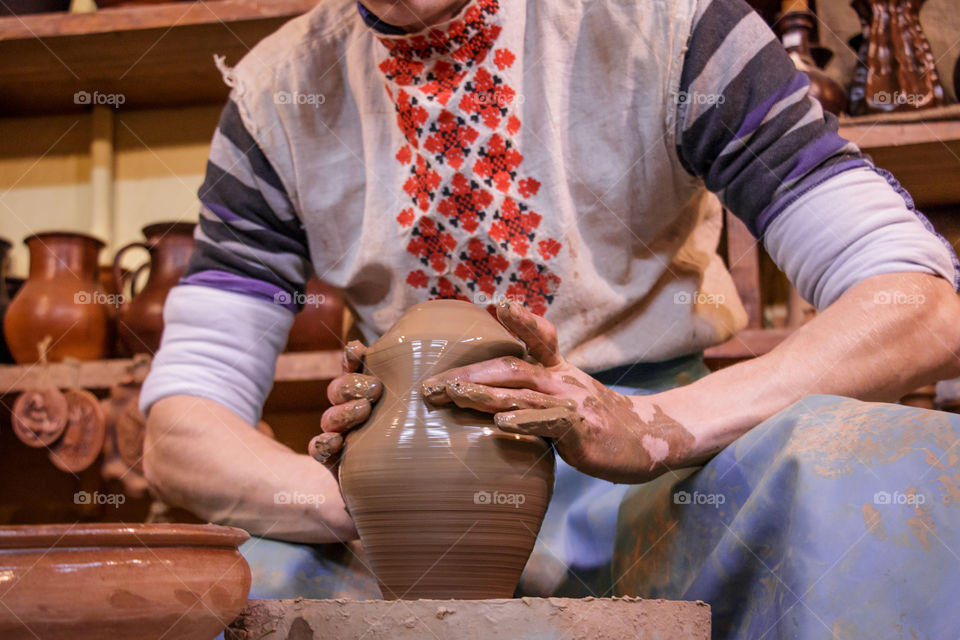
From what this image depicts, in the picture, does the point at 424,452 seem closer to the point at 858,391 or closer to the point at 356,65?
the point at 858,391

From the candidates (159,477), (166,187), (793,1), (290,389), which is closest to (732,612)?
(159,477)

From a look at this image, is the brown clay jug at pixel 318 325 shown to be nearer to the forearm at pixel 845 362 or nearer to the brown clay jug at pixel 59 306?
the brown clay jug at pixel 59 306

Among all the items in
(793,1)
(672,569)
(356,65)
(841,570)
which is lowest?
(672,569)

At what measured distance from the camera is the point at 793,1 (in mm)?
2025

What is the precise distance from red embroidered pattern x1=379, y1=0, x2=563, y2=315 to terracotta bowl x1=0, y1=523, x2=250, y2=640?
23.3 inches

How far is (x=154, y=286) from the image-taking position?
205 centimetres

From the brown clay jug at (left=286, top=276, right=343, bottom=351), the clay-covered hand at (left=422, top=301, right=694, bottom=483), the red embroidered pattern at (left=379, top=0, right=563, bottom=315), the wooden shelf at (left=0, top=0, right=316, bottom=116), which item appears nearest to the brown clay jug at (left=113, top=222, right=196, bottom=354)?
the brown clay jug at (left=286, top=276, right=343, bottom=351)

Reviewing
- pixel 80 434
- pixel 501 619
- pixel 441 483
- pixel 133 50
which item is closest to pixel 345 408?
pixel 441 483

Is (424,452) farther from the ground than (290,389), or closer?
farther from the ground

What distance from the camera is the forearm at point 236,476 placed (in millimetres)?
1058

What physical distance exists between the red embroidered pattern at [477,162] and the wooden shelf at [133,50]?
2.89 feet

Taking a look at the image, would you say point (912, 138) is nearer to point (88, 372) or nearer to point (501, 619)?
point (501, 619)

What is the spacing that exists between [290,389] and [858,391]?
137 cm

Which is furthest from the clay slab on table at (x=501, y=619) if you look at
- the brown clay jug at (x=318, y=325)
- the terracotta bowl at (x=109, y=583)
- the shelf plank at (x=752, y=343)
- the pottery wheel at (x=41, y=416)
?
the pottery wheel at (x=41, y=416)
